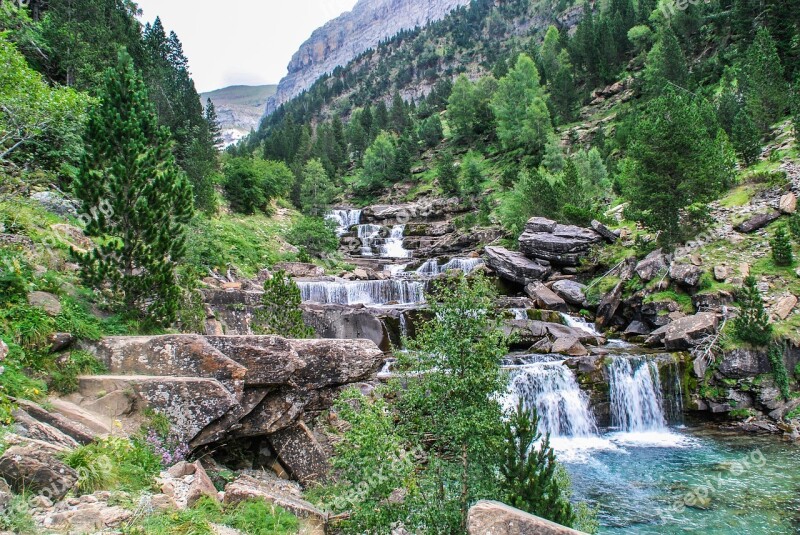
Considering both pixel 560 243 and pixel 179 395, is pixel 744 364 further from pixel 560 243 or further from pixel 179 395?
pixel 179 395

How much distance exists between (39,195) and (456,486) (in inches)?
799

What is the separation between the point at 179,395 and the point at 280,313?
734cm

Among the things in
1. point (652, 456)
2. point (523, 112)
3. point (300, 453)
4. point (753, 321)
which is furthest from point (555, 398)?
point (523, 112)

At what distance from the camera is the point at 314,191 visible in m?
64.6

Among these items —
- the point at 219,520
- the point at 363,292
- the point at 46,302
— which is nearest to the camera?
the point at 219,520

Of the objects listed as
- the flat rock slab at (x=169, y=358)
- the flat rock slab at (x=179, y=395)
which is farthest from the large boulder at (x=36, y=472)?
the flat rock slab at (x=169, y=358)

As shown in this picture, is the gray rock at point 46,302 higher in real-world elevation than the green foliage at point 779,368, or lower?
higher

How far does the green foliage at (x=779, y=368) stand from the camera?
17922 mm

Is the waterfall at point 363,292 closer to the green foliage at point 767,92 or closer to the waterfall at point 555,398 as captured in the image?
the waterfall at point 555,398

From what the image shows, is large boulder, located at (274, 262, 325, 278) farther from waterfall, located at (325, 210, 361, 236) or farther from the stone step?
the stone step

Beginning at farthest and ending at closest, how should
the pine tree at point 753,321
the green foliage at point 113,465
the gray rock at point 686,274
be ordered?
the gray rock at point 686,274
the pine tree at point 753,321
the green foliage at point 113,465

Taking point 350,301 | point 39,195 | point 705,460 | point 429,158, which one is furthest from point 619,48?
point 39,195

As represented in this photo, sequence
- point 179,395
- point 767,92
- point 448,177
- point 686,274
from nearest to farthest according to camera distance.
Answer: point 179,395, point 686,274, point 767,92, point 448,177

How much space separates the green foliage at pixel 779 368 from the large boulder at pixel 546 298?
11.6 metres
